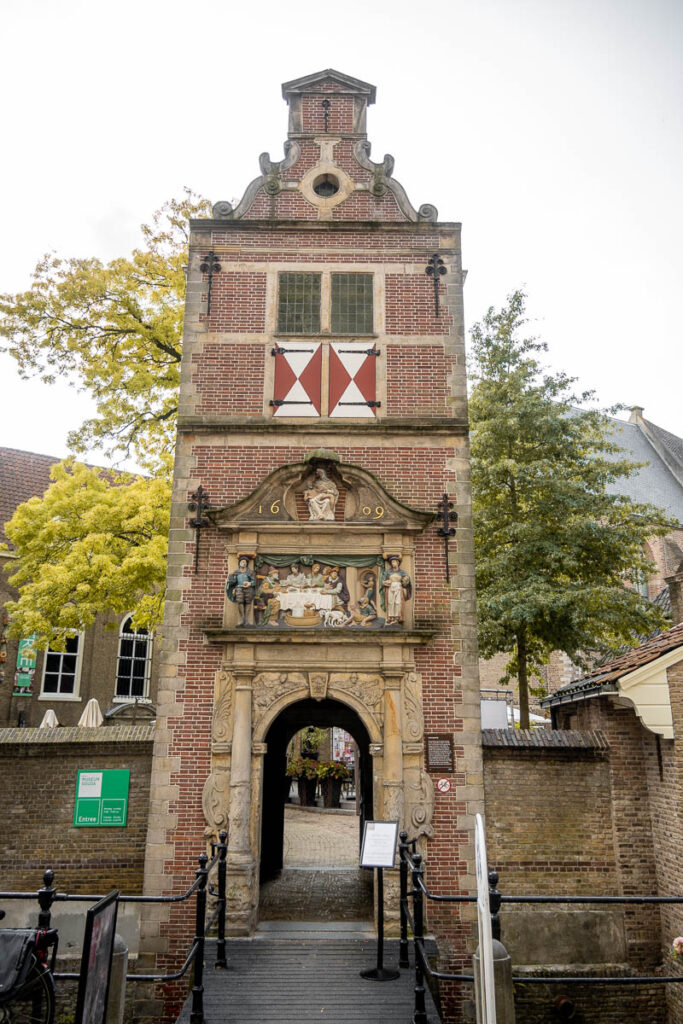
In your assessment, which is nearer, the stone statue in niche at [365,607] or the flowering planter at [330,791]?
the stone statue in niche at [365,607]

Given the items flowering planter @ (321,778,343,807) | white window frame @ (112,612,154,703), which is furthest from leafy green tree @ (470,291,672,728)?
flowering planter @ (321,778,343,807)

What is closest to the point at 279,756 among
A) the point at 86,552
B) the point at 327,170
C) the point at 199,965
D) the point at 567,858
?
the point at 86,552

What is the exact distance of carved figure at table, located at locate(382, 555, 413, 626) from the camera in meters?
9.78

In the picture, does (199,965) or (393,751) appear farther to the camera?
(393,751)

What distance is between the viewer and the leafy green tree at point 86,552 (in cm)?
1283

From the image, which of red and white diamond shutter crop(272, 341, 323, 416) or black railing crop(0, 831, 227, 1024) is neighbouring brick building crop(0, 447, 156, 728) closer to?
red and white diamond shutter crop(272, 341, 323, 416)

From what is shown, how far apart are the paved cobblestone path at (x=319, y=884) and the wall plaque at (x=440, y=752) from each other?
2238 millimetres

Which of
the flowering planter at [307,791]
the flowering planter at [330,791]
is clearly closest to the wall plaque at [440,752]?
the flowering planter at [330,791]

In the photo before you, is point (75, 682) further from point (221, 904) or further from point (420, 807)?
point (420, 807)

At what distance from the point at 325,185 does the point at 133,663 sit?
16409 millimetres

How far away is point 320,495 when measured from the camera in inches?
406

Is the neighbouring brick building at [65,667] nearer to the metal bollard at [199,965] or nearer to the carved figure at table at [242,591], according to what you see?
the carved figure at table at [242,591]

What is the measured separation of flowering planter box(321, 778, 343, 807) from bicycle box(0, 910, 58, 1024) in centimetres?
2268

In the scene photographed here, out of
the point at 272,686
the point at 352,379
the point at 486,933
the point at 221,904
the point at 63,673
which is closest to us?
the point at 486,933
